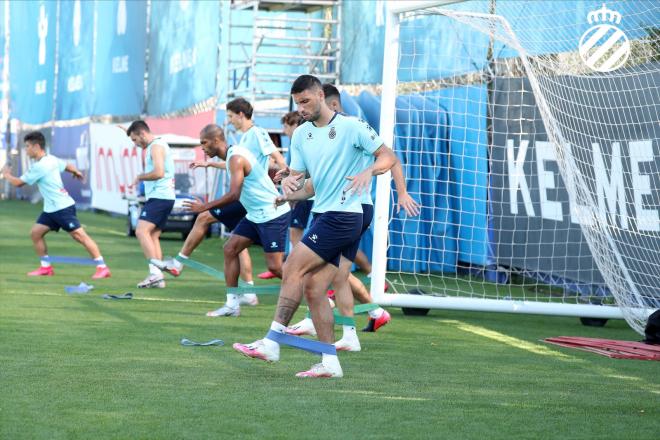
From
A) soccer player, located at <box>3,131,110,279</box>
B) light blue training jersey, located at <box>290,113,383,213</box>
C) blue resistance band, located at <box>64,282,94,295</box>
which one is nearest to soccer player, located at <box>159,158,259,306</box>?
blue resistance band, located at <box>64,282,94,295</box>

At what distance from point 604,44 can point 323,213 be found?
6.21 m

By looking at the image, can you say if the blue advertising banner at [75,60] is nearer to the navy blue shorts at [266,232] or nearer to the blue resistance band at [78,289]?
the blue resistance band at [78,289]

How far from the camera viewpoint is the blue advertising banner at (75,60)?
3969cm

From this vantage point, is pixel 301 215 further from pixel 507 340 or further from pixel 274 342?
pixel 274 342

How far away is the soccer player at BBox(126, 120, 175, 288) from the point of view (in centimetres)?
1392

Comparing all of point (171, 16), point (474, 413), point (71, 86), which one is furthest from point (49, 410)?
point (71, 86)

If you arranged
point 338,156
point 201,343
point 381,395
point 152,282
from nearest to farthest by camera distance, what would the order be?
point 381,395, point 338,156, point 201,343, point 152,282

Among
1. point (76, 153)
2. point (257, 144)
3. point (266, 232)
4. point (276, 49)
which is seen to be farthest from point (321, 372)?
point (76, 153)

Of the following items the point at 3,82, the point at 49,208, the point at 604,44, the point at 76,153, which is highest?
the point at 3,82

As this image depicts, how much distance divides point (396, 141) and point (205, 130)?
5.13 m

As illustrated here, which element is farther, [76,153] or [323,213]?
[76,153]

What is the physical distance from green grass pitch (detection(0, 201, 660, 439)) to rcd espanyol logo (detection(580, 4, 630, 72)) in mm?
2650

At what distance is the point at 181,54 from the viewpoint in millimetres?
29844

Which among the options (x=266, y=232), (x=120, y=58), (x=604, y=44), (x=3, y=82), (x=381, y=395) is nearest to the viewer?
(x=381, y=395)
